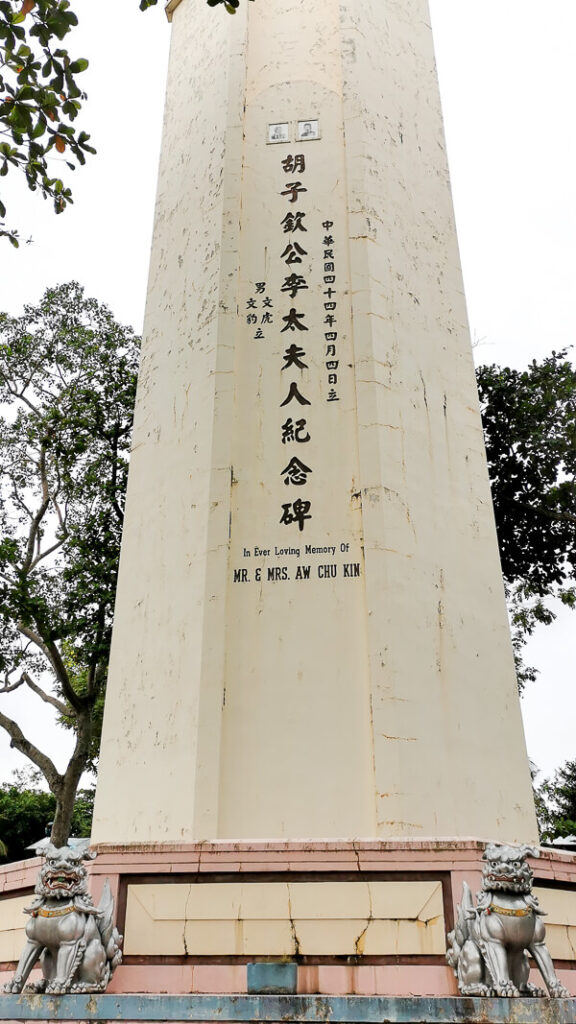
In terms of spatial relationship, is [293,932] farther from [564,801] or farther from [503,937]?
[564,801]

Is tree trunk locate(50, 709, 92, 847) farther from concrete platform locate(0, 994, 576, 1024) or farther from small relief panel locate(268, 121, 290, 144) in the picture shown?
small relief panel locate(268, 121, 290, 144)

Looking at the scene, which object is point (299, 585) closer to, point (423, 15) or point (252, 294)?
point (252, 294)

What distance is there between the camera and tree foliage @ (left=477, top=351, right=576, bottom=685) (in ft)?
42.6

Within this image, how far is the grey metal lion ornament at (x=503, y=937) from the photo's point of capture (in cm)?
455

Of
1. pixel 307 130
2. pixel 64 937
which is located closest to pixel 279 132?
pixel 307 130

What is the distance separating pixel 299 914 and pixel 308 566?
2.72 metres

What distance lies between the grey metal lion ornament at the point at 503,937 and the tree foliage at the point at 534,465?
892 centimetres

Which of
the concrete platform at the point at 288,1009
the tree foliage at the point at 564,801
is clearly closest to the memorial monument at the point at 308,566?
the concrete platform at the point at 288,1009

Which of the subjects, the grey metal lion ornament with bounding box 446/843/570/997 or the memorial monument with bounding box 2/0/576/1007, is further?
the memorial monument with bounding box 2/0/576/1007

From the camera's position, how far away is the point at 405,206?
8703 mm

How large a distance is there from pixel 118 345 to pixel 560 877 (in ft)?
37.4

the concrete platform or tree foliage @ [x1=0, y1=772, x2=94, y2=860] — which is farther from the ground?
tree foliage @ [x1=0, y1=772, x2=94, y2=860]

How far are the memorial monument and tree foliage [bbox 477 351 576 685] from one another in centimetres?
479

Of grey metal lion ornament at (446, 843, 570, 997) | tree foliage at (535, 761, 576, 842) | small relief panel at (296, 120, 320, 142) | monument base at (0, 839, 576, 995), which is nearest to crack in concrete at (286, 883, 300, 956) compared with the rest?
monument base at (0, 839, 576, 995)
